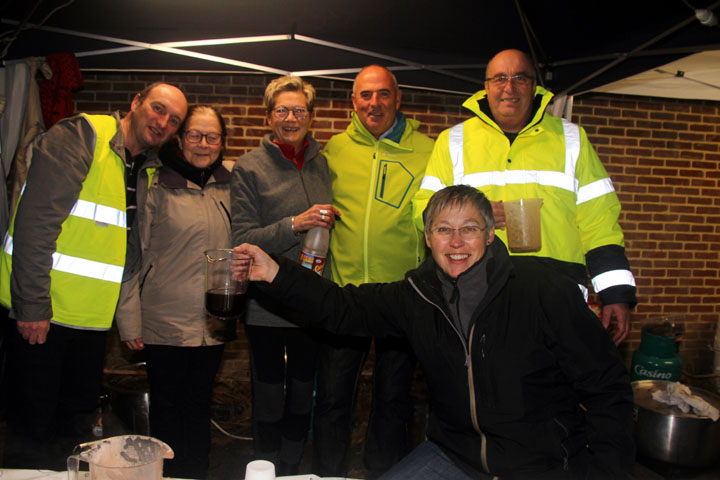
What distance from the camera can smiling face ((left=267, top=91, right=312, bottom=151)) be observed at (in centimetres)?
224

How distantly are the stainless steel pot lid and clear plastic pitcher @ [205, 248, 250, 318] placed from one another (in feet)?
8.32

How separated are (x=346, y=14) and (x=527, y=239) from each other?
4.80 ft

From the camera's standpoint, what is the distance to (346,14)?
2.57m

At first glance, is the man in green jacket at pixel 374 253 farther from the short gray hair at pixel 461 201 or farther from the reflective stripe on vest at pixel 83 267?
the reflective stripe on vest at pixel 83 267

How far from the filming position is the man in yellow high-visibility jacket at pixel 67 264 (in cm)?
188

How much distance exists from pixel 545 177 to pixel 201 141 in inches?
55.6

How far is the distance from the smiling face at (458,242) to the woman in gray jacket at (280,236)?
644 millimetres

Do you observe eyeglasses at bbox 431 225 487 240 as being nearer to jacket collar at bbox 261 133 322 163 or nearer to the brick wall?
jacket collar at bbox 261 133 322 163

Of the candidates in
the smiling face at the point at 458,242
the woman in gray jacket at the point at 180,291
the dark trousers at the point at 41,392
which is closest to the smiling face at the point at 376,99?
the woman in gray jacket at the point at 180,291

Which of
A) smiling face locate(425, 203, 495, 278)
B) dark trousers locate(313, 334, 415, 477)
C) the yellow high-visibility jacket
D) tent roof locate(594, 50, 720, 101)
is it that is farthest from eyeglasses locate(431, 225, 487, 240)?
tent roof locate(594, 50, 720, 101)

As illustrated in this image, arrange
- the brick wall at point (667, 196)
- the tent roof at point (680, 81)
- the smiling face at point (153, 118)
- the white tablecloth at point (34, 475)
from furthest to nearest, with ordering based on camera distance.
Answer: the brick wall at point (667, 196)
the tent roof at point (680, 81)
the smiling face at point (153, 118)
the white tablecloth at point (34, 475)

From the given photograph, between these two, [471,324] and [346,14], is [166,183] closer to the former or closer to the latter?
[346,14]

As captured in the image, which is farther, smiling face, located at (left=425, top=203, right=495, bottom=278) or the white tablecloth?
smiling face, located at (left=425, top=203, right=495, bottom=278)


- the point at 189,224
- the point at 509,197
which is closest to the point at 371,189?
the point at 509,197
